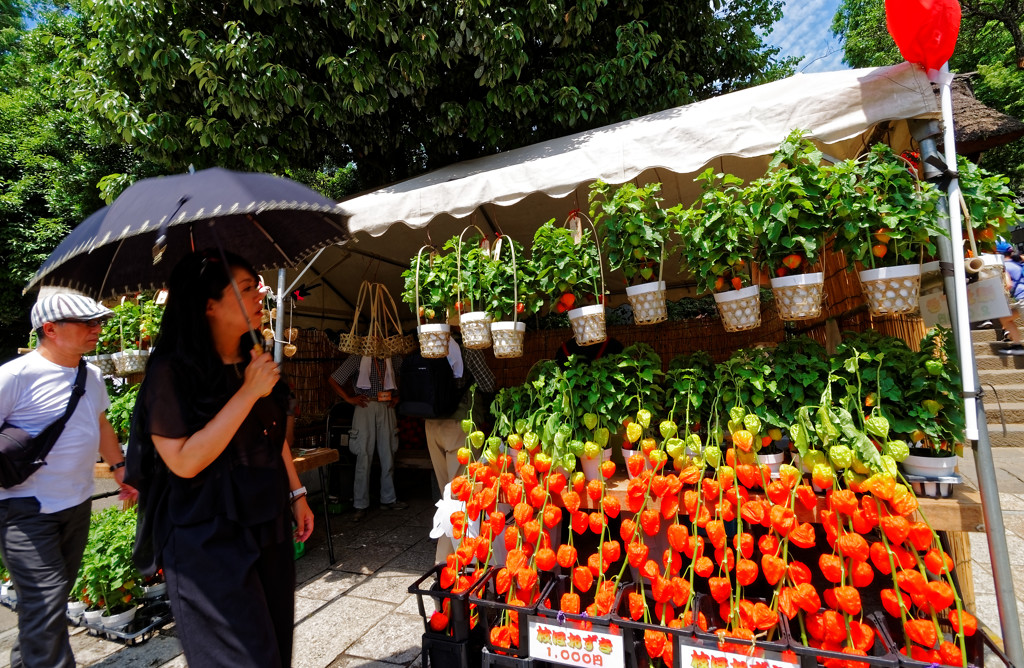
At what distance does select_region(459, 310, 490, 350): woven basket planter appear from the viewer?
2773mm

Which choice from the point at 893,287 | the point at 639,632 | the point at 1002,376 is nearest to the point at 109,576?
the point at 639,632

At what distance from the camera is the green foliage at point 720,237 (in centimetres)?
220

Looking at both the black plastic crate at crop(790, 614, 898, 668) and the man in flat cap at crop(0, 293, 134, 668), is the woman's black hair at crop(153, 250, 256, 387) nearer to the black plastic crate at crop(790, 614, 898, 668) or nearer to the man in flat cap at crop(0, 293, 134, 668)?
the man in flat cap at crop(0, 293, 134, 668)

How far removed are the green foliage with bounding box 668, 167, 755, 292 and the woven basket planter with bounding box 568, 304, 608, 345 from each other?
20.6 inches

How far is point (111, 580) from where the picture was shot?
3258mm

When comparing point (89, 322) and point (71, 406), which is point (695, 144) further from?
point (71, 406)

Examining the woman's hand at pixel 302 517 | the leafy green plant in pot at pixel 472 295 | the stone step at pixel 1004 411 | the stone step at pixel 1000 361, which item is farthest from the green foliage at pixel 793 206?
the stone step at pixel 1000 361

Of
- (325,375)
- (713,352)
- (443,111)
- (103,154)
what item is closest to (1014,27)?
(713,352)

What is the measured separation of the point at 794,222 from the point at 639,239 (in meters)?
0.65

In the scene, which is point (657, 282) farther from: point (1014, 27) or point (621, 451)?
point (1014, 27)

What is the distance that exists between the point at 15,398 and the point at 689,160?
359 cm

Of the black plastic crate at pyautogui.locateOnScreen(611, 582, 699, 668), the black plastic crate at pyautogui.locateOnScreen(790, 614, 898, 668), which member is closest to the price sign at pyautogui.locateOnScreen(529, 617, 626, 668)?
the black plastic crate at pyautogui.locateOnScreen(611, 582, 699, 668)

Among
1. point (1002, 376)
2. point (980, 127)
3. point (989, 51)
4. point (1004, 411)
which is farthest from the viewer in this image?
point (989, 51)

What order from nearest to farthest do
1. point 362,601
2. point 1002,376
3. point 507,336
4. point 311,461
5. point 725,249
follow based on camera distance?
point 725,249 < point 507,336 < point 362,601 < point 311,461 < point 1002,376
